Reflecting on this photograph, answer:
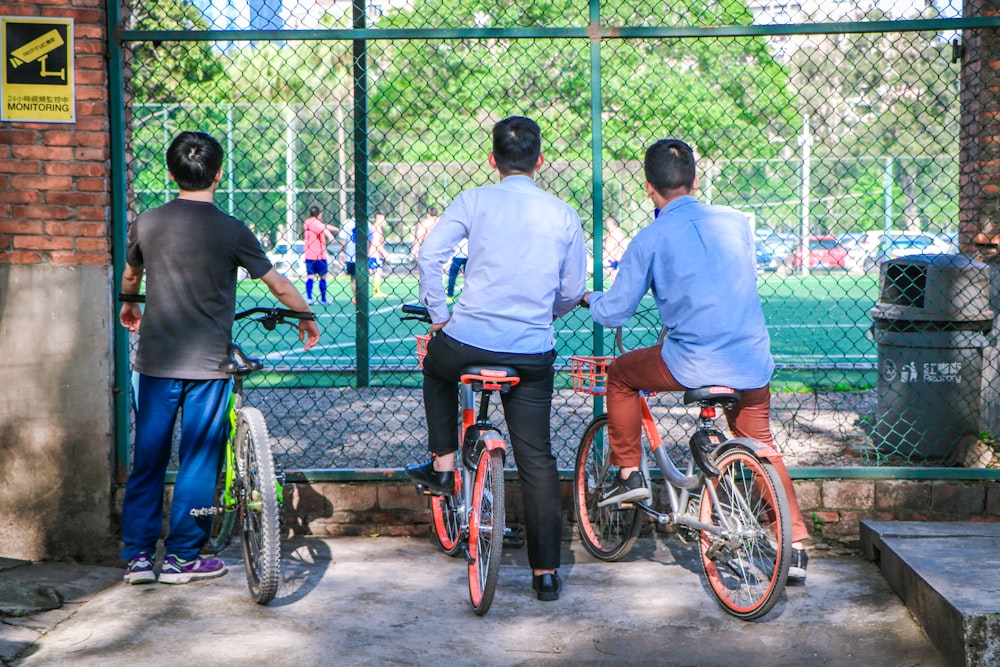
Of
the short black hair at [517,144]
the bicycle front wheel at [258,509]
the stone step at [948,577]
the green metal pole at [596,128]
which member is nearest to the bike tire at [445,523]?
the bicycle front wheel at [258,509]

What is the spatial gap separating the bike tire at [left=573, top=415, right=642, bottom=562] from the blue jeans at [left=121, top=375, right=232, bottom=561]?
1.73 metres

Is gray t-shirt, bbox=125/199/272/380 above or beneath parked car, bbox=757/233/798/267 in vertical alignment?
beneath

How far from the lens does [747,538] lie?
441cm

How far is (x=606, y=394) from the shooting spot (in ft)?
16.6

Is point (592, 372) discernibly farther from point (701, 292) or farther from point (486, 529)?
point (486, 529)

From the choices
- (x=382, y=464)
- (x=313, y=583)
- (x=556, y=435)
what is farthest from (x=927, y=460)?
(x=313, y=583)

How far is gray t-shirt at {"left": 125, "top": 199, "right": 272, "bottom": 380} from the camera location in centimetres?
482

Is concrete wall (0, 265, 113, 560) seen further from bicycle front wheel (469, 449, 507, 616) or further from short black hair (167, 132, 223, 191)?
bicycle front wheel (469, 449, 507, 616)

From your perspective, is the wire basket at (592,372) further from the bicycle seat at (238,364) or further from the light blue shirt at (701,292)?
the bicycle seat at (238,364)

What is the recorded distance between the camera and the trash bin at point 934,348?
6801mm

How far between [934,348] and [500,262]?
3.63m

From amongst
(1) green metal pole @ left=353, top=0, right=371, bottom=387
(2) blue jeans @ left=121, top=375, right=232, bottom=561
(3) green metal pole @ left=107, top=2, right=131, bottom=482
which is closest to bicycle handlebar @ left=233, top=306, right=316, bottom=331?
(2) blue jeans @ left=121, top=375, right=232, bottom=561

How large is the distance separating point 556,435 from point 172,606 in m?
4.01

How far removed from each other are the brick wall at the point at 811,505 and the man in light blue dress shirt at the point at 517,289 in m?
1.07
